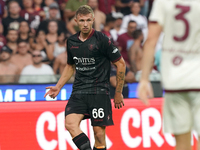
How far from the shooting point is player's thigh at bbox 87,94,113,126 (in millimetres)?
5668

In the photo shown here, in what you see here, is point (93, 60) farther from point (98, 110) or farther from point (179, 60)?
point (179, 60)

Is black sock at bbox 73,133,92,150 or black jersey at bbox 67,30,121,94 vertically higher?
black jersey at bbox 67,30,121,94

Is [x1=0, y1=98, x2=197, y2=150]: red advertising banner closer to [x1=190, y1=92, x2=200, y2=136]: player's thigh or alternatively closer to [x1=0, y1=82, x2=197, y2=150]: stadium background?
[x1=0, y1=82, x2=197, y2=150]: stadium background

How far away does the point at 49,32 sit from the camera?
1076 cm

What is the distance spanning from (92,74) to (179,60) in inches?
86.0

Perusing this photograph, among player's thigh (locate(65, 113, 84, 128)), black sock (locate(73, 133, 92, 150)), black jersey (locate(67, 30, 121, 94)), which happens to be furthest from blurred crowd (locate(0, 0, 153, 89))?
black sock (locate(73, 133, 92, 150))

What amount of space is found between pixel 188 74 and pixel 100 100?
226 centimetres

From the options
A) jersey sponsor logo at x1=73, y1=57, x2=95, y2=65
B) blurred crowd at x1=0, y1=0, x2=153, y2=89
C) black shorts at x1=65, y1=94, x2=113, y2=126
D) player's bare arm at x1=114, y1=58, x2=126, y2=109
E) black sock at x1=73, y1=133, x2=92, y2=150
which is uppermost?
blurred crowd at x1=0, y1=0, x2=153, y2=89

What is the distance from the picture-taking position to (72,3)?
11.5m

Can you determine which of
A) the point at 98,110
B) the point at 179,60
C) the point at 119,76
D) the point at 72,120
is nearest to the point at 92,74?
the point at 119,76

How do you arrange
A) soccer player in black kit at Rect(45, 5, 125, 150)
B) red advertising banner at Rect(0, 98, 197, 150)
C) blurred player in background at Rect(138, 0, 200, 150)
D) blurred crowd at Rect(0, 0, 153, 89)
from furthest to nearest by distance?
blurred crowd at Rect(0, 0, 153, 89) → red advertising banner at Rect(0, 98, 197, 150) → soccer player in black kit at Rect(45, 5, 125, 150) → blurred player in background at Rect(138, 0, 200, 150)

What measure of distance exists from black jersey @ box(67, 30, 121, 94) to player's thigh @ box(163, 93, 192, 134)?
207 centimetres

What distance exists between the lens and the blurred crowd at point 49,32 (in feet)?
31.8

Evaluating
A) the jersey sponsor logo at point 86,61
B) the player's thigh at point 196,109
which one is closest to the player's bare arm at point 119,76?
the jersey sponsor logo at point 86,61
